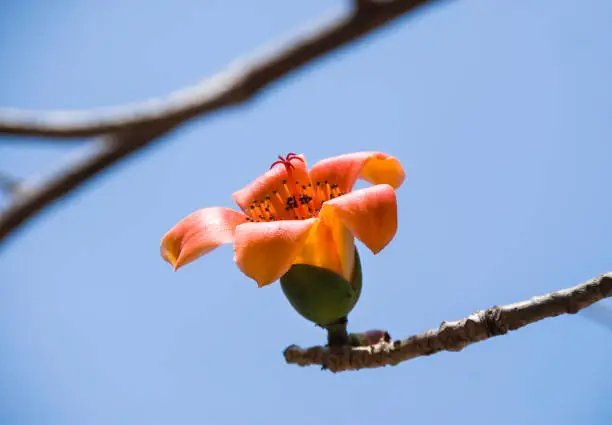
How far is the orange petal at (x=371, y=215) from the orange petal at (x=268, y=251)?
3.1 inches

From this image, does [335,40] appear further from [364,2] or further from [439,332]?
[439,332]

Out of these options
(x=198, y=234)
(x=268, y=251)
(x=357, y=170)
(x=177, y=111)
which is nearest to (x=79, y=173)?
(x=177, y=111)

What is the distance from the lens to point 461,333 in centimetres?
132

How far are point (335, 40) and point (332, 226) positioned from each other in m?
0.81

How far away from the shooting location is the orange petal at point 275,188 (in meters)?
1.61

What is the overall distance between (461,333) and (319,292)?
27 centimetres

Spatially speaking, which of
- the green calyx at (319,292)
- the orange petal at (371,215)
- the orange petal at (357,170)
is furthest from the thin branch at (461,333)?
the orange petal at (357,170)

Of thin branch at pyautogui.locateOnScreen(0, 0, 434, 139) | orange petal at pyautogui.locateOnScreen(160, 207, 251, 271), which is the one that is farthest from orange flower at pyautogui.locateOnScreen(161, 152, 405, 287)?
thin branch at pyautogui.locateOnScreen(0, 0, 434, 139)

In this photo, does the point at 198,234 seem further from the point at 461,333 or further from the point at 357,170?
the point at 461,333

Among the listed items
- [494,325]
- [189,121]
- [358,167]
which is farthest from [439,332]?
[189,121]

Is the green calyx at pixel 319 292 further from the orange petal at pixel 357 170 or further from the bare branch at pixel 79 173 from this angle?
the bare branch at pixel 79 173

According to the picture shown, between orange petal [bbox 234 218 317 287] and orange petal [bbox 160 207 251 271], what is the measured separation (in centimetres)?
11

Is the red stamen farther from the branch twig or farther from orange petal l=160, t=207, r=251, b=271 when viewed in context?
the branch twig

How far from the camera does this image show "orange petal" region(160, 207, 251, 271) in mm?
→ 1398
